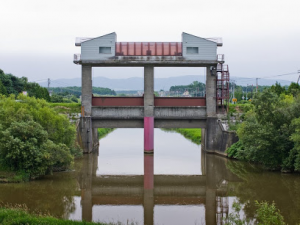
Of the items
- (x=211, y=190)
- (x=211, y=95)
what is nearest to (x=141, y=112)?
(x=211, y=95)

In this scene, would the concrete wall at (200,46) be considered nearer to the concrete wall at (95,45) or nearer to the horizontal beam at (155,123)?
the horizontal beam at (155,123)

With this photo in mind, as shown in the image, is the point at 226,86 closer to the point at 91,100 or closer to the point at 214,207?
the point at 91,100

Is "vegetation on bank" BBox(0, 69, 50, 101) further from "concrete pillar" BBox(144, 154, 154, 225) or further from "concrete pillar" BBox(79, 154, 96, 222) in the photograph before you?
"concrete pillar" BBox(144, 154, 154, 225)

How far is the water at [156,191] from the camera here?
19484 mm

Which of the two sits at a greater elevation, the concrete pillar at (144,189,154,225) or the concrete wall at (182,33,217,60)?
the concrete wall at (182,33,217,60)

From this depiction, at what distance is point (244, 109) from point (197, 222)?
2509 centimetres

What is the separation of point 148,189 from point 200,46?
15717 millimetres

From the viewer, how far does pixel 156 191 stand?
80.8 feet

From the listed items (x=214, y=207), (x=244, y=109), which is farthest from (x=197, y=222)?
(x=244, y=109)

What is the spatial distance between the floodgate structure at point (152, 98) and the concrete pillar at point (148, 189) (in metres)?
3.45

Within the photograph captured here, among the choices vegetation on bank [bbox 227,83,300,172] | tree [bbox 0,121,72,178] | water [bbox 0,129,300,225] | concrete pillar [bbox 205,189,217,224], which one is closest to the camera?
concrete pillar [bbox 205,189,217,224]

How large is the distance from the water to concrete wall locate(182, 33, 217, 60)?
8382mm

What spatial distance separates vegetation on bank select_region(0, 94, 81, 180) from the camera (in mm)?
24197

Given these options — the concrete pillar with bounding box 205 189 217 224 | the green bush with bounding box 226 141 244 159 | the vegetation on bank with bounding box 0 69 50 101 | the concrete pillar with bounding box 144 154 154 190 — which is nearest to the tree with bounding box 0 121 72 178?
the concrete pillar with bounding box 144 154 154 190
